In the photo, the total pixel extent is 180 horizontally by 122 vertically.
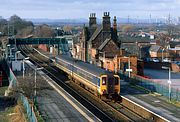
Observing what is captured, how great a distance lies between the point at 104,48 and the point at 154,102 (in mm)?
35958

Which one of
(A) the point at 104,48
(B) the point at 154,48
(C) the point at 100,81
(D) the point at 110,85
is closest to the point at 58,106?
(C) the point at 100,81

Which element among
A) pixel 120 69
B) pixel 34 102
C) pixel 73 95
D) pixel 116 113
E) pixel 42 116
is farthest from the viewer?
pixel 120 69

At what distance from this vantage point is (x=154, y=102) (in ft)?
134

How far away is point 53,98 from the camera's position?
44.3m

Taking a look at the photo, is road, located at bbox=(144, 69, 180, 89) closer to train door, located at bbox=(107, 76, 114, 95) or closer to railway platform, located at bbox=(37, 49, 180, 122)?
railway platform, located at bbox=(37, 49, 180, 122)

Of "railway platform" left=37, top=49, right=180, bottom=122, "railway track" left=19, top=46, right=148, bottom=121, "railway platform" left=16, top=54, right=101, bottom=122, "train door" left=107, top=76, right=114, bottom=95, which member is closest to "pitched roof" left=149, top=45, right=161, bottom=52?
"railway track" left=19, top=46, right=148, bottom=121

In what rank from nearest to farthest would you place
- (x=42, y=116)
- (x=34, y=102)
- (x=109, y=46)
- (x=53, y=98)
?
(x=42, y=116) < (x=34, y=102) < (x=53, y=98) < (x=109, y=46)

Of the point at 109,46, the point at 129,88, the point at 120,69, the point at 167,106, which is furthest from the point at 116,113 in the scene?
the point at 109,46

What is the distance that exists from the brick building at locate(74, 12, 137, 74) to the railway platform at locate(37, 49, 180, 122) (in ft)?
44.6

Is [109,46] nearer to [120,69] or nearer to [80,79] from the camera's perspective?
[120,69]

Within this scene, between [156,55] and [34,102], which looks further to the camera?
[156,55]

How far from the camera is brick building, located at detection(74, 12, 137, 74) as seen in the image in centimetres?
6450

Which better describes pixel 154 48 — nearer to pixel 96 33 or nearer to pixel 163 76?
pixel 96 33

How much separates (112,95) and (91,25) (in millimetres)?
48656
